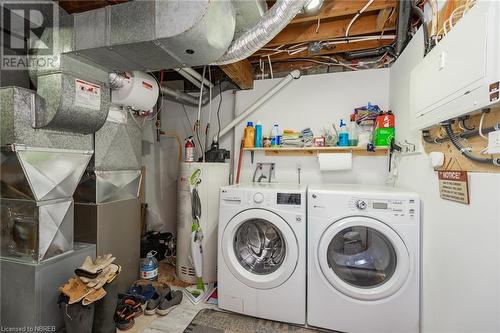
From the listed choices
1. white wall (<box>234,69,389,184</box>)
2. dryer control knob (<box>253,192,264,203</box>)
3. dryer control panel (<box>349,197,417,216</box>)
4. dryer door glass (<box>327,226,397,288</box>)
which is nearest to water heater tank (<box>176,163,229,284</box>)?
white wall (<box>234,69,389,184</box>)

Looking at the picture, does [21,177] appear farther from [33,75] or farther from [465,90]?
[465,90]

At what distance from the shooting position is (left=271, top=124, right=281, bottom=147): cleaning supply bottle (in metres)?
2.57

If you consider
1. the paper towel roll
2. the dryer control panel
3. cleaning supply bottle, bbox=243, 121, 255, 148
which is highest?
cleaning supply bottle, bbox=243, 121, 255, 148

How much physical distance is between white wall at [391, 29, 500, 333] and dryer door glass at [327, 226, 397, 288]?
0.76 feet

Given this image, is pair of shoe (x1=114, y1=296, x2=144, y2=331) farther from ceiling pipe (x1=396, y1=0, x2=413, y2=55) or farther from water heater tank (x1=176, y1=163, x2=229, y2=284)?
ceiling pipe (x1=396, y1=0, x2=413, y2=55)

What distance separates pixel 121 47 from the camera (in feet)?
4.62

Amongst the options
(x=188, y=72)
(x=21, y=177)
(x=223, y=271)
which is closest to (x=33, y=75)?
(x=21, y=177)

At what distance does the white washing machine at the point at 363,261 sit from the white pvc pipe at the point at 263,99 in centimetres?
134

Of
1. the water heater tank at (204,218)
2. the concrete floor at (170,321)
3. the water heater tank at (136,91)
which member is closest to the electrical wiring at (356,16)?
the water heater tank at (204,218)

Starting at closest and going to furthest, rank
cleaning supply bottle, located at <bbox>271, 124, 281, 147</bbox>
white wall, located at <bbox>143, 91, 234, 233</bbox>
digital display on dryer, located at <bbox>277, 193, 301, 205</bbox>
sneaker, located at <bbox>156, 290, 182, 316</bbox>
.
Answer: digital display on dryer, located at <bbox>277, 193, 301, 205</bbox> → sneaker, located at <bbox>156, 290, 182, 316</bbox> → cleaning supply bottle, located at <bbox>271, 124, 281, 147</bbox> → white wall, located at <bbox>143, 91, 234, 233</bbox>

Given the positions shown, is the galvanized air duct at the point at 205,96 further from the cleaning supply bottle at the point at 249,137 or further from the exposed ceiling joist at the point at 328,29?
the exposed ceiling joist at the point at 328,29

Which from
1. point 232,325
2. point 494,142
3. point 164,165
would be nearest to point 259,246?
point 232,325

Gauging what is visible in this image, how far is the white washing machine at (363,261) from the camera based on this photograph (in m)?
1.52

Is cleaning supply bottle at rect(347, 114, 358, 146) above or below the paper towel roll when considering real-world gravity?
above
